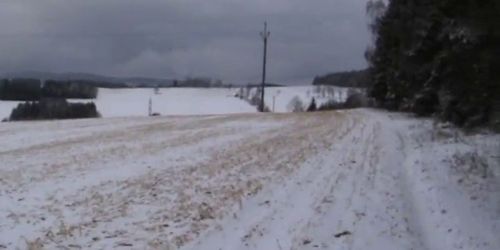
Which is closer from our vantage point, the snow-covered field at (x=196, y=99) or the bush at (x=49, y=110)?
the bush at (x=49, y=110)

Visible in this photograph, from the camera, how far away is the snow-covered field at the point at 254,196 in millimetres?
9320

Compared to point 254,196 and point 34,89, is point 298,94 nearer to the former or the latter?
point 34,89

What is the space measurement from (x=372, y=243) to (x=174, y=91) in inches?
6192

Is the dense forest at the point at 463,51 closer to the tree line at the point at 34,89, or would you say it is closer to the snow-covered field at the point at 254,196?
the snow-covered field at the point at 254,196

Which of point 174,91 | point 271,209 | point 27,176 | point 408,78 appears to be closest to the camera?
point 271,209

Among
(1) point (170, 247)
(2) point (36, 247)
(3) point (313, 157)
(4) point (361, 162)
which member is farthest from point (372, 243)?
(3) point (313, 157)

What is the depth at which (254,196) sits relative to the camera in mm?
12633

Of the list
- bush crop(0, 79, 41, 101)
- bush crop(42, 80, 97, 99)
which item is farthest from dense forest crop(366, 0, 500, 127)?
bush crop(42, 80, 97, 99)

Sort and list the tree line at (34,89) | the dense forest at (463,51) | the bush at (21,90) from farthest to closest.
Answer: the tree line at (34,89), the bush at (21,90), the dense forest at (463,51)

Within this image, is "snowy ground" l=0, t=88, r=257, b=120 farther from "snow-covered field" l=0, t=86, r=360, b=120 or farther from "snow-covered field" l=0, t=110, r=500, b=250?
"snow-covered field" l=0, t=110, r=500, b=250

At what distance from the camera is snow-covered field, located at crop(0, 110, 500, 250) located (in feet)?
30.6

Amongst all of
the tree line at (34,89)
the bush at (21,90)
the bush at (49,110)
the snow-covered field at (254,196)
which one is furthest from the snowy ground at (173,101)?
the snow-covered field at (254,196)

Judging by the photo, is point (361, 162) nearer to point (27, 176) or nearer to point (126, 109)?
point (27, 176)

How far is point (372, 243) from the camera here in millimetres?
9070
